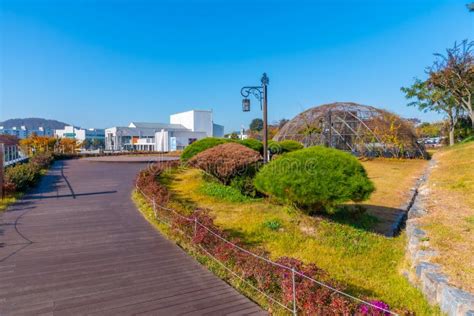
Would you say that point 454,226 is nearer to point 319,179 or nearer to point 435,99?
point 319,179

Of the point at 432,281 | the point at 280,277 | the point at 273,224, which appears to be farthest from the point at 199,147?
the point at 432,281

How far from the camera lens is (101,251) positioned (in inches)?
204

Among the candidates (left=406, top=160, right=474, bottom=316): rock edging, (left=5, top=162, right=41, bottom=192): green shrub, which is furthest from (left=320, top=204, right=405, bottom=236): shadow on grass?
(left=5, top=162, right=41, bottom=192): green shrub

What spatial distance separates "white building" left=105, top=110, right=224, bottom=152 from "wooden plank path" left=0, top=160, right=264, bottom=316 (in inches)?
1204

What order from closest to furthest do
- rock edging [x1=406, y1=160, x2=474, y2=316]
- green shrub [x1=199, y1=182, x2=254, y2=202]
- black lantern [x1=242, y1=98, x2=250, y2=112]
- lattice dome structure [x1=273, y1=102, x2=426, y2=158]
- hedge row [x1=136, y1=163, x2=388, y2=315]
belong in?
rock edging [x1=406, y1=160, x2=474, y2=316] → hedge row [x1=136, y1=163, x2=388, y2=315] → green shrub [x1=199, y1=182, x2=254, y2=202] → black lantern [x1=242, y1=98, x2=250, y2=112] → lattice dome structure [x1=273, y1=102, x2=426, y2=158]

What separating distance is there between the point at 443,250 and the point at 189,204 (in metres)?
6.02

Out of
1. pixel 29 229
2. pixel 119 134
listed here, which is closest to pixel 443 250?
pixel 29 229

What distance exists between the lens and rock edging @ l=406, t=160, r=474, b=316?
298cm

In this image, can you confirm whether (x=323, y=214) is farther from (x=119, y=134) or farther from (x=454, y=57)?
(x=119, y=134)

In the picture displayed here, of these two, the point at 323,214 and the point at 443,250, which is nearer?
the point at 443,250

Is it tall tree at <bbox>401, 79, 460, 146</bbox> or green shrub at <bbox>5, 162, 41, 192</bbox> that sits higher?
tall tree at <bbox>401, 79, 460, 146</bbox>

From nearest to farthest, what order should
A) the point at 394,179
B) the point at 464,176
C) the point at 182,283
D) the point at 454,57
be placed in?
the point at 182,283
the point at 464,176
the point at 394,179
the point at 454,57

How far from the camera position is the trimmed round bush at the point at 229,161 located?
365 inches

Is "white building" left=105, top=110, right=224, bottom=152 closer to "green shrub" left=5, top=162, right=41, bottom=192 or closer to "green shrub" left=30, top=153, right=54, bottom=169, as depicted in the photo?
"green shrub" left=30, top=153, right=54, bottom=169
